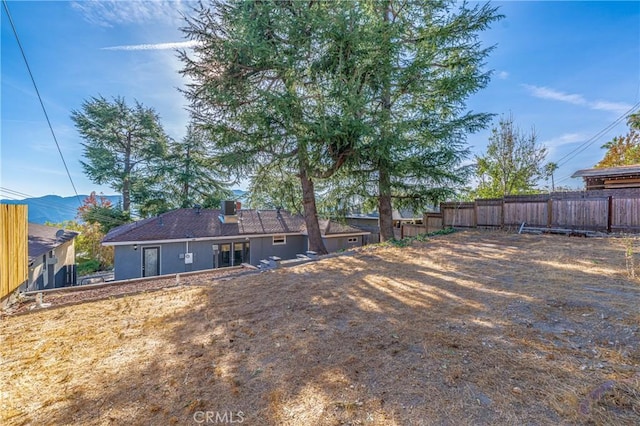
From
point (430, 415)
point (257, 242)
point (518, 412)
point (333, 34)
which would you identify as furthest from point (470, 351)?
point (257, 242)

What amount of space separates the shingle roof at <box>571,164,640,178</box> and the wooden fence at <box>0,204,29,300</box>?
852 inches

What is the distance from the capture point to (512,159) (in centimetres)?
1716

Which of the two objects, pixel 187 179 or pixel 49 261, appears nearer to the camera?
pixel 49 261

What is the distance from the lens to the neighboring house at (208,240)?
12.1m

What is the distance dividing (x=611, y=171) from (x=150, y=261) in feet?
76.4

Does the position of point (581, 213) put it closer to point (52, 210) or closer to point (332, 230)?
point (332, 230)

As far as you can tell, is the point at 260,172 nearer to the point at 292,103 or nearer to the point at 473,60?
the point at 292,103

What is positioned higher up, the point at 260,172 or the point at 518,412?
the point at 260,172

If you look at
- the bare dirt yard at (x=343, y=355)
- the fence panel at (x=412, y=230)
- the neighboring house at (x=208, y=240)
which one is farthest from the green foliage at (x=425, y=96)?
the bare dirt yard at (x=343, y=355)

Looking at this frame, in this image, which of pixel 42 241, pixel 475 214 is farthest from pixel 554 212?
pixel 42 241

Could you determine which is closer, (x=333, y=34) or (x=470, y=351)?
(x=470, y=351)

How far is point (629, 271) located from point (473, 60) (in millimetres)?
8918

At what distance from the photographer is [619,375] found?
6.74 feet

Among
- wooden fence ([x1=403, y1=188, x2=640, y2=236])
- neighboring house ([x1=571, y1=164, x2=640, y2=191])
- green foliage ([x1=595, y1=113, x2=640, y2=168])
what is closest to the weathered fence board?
wooden fence ([x1=403, y1=188, x2=640, y2=236])
